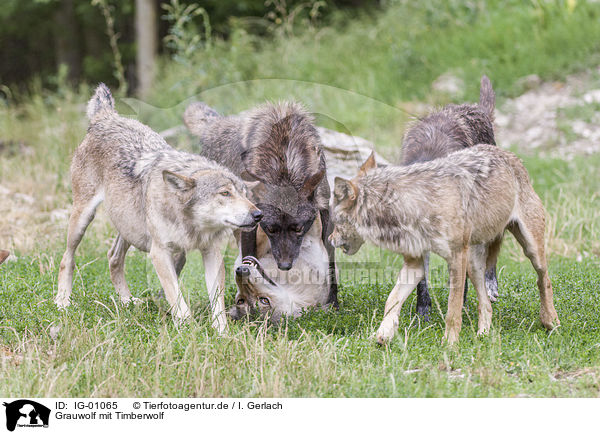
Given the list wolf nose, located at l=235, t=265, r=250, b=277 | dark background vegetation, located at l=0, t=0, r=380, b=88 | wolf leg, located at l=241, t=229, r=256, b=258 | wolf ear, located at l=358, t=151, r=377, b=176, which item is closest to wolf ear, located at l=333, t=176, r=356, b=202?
wolf ear, located at l=358, t=151, r=377, b=176

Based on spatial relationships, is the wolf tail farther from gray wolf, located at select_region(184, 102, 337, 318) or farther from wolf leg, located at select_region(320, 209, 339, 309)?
wolf leg, located at select_region(320, 209, 339, 309)

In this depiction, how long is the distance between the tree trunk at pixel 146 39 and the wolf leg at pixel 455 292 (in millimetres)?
14952

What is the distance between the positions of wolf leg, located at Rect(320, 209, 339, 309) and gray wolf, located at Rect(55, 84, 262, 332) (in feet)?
4.15

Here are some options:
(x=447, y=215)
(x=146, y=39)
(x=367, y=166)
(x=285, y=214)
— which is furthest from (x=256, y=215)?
(x=146, y=39)

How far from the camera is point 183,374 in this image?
487cm

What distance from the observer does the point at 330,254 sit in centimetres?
703

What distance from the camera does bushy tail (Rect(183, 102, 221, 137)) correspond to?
877cm

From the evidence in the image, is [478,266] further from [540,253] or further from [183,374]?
[183,374]

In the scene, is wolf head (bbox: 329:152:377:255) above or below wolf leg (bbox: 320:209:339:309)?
above

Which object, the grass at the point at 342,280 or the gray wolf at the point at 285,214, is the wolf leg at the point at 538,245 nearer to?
the grass at the point at 342,280

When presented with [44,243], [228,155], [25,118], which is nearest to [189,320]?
[228,155]

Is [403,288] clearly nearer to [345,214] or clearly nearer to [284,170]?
[345,214]

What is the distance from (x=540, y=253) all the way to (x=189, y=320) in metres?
3.05

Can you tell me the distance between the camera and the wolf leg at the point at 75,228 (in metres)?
6.93
